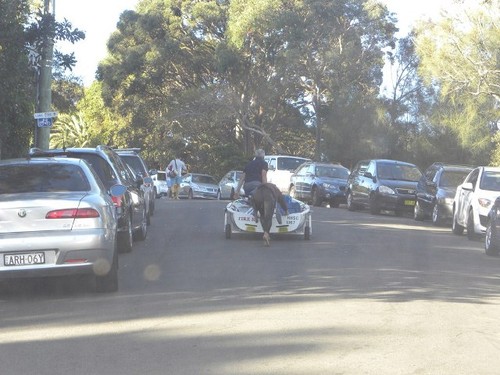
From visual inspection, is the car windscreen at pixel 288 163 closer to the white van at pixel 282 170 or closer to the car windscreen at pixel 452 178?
the white van at pixel 282 170

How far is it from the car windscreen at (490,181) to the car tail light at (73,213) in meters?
11.3

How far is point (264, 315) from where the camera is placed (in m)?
8.97

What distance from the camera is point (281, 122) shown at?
2057 inches

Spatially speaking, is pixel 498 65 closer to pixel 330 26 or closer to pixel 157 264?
pixel 330 26

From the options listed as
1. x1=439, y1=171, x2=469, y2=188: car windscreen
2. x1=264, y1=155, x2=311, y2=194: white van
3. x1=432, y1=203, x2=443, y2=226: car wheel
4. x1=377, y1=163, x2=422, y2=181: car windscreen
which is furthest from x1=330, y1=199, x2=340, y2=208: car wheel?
x1=432, y1=203, x2=443, y2=226: car wheel

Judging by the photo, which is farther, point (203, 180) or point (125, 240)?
point (203, 180)

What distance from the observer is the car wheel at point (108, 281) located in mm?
10242

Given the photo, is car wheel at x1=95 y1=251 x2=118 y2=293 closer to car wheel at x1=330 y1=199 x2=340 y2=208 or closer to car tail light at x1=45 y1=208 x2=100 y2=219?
car tail light at x1=45 y1=208 x2=100 y2=219

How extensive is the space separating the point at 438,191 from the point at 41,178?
1458cm

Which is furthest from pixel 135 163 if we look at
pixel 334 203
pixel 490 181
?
pixel 334 203

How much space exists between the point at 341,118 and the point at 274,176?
486 inches

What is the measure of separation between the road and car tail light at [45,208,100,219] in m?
0.99

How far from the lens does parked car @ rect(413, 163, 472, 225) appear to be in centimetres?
2259

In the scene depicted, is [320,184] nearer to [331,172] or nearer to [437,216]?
[331,172]
